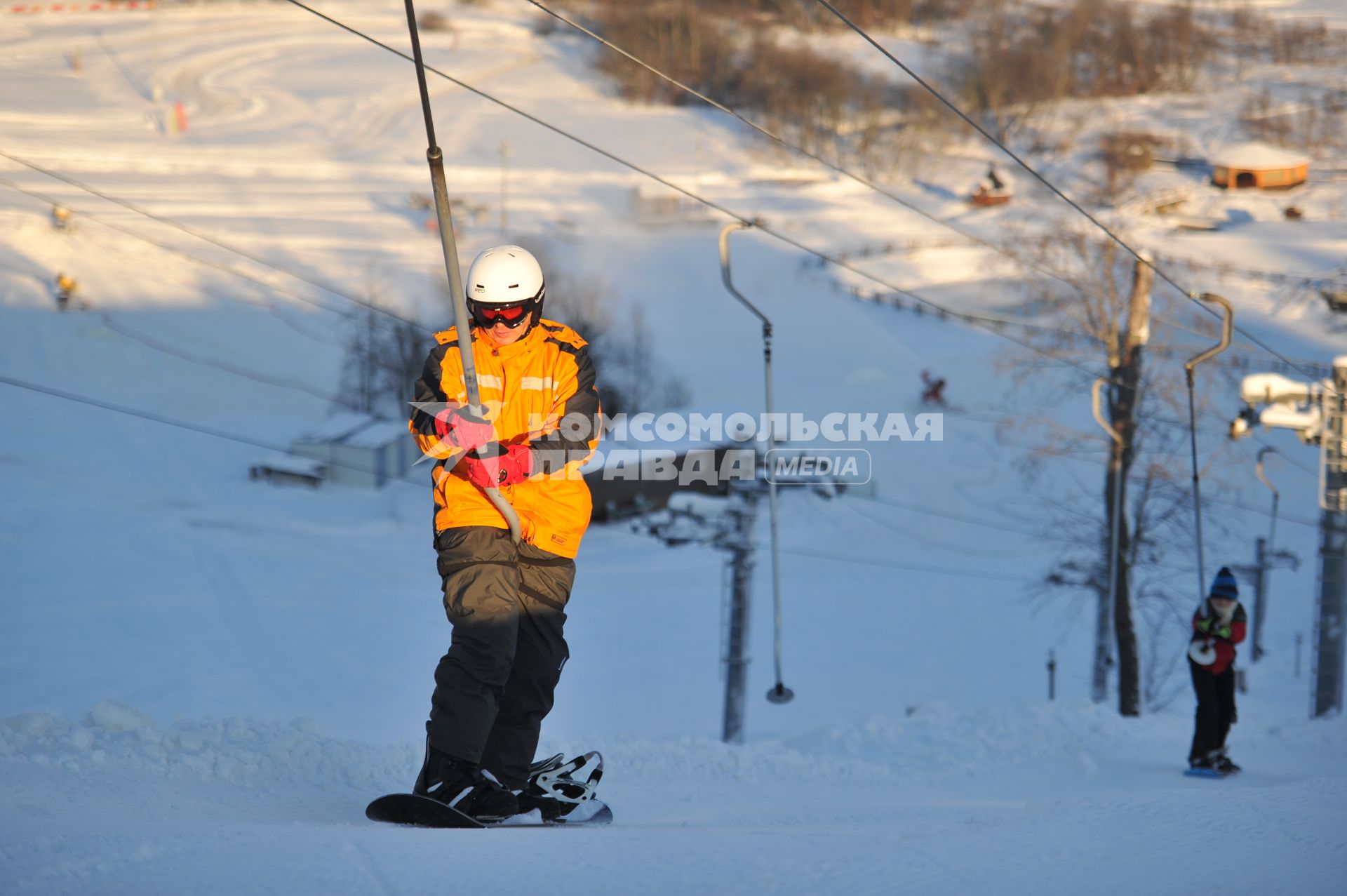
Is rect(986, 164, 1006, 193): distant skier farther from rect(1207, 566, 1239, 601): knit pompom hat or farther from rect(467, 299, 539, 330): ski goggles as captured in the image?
rect(467, 299, 539, 330): ski goggles

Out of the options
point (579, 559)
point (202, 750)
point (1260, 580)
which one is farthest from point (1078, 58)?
point (202, 750)

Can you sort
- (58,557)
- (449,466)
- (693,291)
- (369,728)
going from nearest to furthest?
(449,466) → (369,728) → (58,557) → (693,291)

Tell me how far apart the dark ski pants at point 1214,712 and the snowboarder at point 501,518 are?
3.85 meters

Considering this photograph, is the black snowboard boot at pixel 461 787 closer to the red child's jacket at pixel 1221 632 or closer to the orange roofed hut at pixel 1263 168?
the red child's jacket at pixel 1221 632

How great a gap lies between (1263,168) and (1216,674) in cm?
3294

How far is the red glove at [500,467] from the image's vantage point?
3438 millimetres

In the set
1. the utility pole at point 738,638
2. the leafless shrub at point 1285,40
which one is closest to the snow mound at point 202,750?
the utility pole at point 738,638

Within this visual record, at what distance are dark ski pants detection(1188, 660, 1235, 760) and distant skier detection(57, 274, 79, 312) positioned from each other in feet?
82.4

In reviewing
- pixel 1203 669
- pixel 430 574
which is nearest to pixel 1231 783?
pixel 1203 669

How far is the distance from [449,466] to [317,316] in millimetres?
26517

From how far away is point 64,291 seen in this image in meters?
25.1

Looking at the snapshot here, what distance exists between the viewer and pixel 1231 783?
5.53m

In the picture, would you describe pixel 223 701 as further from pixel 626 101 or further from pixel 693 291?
pixel 626 101

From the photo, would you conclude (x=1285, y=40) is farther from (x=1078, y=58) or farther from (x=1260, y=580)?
(x=1260, y=580)
